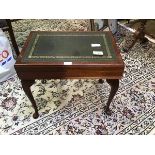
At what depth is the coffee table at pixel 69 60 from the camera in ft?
4.33

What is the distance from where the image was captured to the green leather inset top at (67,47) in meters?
1.37

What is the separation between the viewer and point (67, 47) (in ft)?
4.88

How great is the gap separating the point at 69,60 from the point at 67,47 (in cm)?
18

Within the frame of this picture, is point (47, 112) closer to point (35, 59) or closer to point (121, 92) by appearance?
point (35, 59)

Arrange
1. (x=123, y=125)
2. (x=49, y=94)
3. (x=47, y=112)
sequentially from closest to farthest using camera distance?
1. (x=123, y=125)
2. (x=47, y=112)
3. (x=49, y=94)

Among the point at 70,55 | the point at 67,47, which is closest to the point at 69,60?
the point at 70,55

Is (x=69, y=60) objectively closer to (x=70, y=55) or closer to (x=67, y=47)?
(x=70, y=55)

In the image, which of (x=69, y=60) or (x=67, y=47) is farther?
(x=67, y=47)

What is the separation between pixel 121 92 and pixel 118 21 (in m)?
1.60

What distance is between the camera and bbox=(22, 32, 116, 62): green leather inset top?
137cm

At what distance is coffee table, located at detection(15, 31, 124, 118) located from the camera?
1319mm
